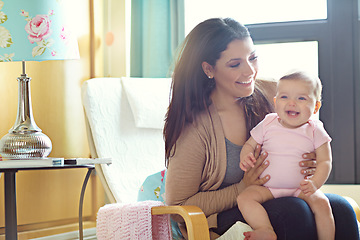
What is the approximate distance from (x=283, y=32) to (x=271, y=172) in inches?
50.1

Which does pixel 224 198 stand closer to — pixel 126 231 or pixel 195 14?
pixel 126 231

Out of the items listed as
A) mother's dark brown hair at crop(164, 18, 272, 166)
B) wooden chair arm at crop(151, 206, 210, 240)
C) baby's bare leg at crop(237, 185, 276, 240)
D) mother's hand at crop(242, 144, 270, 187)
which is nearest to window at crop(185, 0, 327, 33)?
mother's dark brown hair at crop(164, 18, 272, 166)

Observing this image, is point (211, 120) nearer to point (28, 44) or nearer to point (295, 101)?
point (295, 101)

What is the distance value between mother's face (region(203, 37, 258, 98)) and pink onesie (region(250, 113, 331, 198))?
0.70ft

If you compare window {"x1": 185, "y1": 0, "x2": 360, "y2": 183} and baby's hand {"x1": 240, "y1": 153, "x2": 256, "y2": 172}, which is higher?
window {"x1": 185, "y1": 0, "x2": 360, "y2": 183}

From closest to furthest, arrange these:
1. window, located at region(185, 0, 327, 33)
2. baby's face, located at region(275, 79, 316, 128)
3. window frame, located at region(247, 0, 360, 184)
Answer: baby's face, located at region(275, 79, 316, 128), window frame, located at region(247, 0, 360, 184), window, located at region(185, 0, 327, 33)


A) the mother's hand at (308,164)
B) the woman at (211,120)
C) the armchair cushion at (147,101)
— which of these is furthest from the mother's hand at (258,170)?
the armchair cushion at (147,101)

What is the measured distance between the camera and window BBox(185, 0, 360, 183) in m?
2.37

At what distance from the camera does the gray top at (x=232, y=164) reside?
1566mm

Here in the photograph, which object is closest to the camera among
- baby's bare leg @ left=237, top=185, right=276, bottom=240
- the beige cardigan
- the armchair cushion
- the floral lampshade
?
baby's bare leg @ left=237, top=185, right=276, bottom=240

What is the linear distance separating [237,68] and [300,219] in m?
0.54

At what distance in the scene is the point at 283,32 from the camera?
2.51m

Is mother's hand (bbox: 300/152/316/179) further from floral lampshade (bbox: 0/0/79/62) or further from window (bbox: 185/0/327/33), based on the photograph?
window (bbox: 185/0/327/33)

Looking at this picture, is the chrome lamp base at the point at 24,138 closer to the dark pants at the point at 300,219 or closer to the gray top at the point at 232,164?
the gray top at the point at 232,164
